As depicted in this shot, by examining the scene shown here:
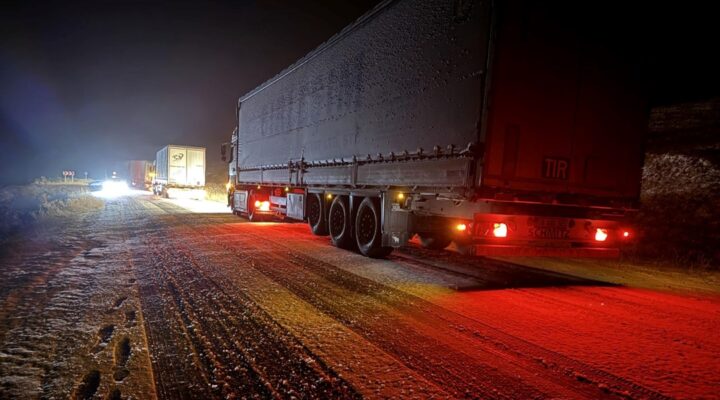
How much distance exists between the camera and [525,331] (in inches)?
153

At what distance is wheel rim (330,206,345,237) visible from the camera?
906 cm

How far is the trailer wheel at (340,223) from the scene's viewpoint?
867 centimetres

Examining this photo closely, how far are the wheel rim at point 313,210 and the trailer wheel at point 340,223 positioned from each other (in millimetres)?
1015

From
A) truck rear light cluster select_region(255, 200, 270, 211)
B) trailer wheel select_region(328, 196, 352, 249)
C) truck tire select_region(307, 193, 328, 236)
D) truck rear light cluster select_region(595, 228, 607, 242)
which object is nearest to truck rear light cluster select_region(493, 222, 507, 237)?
truck rear light cluster select_region(595, 228, 607, 242)

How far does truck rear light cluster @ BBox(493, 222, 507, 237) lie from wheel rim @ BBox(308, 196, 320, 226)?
18.8ft

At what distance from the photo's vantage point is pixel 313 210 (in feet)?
34.5

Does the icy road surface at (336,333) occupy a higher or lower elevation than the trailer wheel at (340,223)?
lower

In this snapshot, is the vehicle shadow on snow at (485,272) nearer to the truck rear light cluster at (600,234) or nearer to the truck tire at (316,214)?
the truck rear light cluster at (600,234)

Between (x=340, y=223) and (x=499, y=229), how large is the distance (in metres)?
4.51

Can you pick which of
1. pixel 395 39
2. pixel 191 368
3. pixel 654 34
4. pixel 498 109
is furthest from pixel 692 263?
pixel 191 368

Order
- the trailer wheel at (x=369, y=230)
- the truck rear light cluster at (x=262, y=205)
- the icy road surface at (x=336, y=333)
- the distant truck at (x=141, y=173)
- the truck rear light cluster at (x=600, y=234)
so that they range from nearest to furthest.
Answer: the icy road surface at (x=336, y=333) → the truck rear light cluster at (x=600, y=234) → the trailer wheel at (x=369, y=230) → the truck rear light cluster at (x=262, y=205) → the distant truck at (x=141, y=173)

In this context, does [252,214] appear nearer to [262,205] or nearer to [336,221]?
[262,205]

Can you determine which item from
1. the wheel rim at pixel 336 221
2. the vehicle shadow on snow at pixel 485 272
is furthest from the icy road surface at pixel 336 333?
the wheel rim at pixel 336 221

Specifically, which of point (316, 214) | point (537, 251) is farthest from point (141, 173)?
point (537, 251)
